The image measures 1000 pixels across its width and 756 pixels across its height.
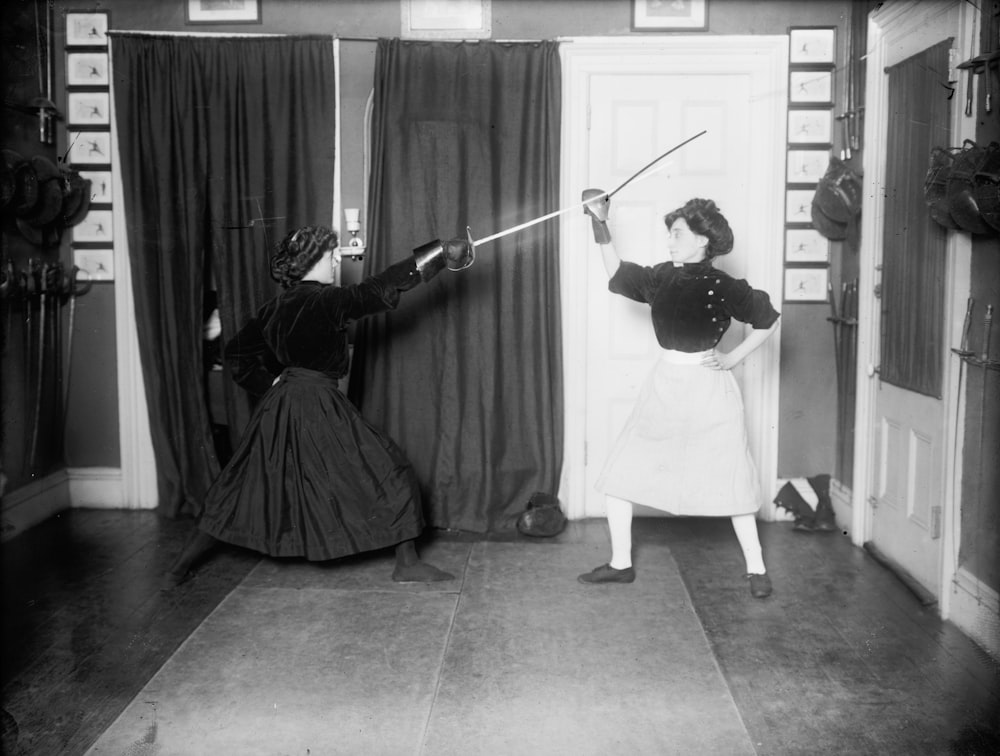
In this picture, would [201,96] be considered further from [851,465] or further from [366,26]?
[851,465]

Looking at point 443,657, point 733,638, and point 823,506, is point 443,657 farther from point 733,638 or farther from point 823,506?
point 823,506

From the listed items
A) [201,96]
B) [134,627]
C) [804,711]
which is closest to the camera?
[804,711]

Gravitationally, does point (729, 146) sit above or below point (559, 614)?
above

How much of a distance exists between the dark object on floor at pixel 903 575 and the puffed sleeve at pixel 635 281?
1.50 meters

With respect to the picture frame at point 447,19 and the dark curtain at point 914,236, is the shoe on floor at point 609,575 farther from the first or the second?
the picture frame at point 447,19

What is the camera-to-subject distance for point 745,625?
10.7 ft

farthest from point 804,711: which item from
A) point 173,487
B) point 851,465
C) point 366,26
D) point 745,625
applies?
point 366,26

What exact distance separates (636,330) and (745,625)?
171 cm

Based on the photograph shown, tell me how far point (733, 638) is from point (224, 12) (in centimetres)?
362

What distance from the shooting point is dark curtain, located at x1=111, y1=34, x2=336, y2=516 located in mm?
4309

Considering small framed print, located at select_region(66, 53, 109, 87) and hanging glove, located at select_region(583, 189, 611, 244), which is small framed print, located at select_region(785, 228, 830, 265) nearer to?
hanging glove, located at select_region(583, 189, 611, 244)

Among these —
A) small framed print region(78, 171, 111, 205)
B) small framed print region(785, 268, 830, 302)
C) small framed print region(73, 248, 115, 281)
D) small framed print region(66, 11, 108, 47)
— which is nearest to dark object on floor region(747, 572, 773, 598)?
small framed print region(785, 268, 830, 302)

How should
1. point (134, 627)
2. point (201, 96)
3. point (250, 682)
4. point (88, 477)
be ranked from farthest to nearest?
point (88, 477) < point (201, 96) < point (134, 627) < point (250, 682)

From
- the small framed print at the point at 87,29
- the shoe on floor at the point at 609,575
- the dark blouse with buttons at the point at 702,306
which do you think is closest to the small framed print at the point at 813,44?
the dark blouse with buttons at the point at 702,306
